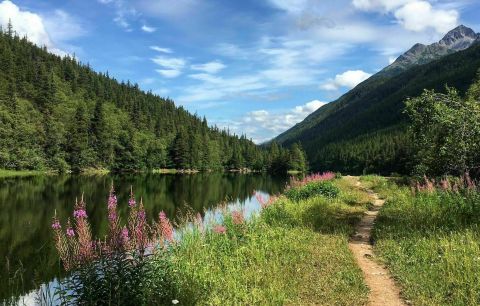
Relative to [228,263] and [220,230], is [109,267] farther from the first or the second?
[220,230]

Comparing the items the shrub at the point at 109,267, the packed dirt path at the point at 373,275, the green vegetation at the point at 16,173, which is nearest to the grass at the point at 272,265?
the packed dirt path at the point at 373,275

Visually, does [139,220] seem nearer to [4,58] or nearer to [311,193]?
[311,193]

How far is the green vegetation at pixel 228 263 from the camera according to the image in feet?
26.2

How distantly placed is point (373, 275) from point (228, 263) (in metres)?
4.00

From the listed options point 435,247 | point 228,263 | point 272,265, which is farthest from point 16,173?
point 435,247

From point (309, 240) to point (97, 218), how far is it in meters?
23.5

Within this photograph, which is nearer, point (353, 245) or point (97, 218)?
point (353, 245)

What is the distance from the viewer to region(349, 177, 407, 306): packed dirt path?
9000 mm

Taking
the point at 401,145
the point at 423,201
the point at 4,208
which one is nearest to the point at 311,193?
the point at 423,201

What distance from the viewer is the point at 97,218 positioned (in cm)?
3297

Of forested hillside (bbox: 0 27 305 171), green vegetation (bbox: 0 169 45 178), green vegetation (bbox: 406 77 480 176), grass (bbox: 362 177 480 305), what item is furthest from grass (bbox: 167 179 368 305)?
forested hillside (bbox: 0 27 305 171)

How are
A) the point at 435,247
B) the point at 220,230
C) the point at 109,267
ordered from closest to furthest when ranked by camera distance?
the point at 109,267, the point at 435,247, the point at 220,230

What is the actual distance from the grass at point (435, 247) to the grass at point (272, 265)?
4.02 ft

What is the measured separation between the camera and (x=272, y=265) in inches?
446
